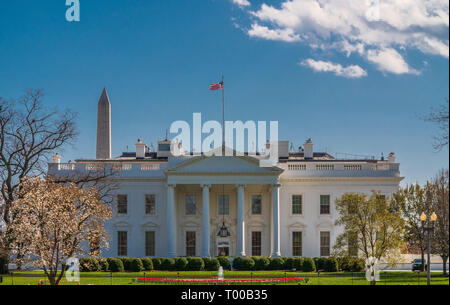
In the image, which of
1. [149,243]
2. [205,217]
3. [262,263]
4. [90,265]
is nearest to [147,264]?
[90,265]

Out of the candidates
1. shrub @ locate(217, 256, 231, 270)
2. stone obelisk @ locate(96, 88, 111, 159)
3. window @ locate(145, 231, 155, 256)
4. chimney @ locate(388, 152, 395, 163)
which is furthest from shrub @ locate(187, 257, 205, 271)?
stone obelisk @ locate(96, 88, 111, 159)

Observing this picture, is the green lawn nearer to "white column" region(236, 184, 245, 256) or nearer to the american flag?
"white column" region(236, 184, 245, 256)

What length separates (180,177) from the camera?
54031 mm

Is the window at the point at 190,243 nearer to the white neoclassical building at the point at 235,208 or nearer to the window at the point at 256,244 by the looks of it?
the white neoclassical building at the point at 235,208

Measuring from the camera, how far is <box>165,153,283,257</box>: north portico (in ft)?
176

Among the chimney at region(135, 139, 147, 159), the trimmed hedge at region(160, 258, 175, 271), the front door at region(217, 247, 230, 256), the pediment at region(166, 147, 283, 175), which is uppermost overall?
the chimney at region(135, 139, 147, 159)

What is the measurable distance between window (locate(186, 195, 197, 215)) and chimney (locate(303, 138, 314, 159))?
1354 cm

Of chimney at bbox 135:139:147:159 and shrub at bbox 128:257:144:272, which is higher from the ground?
chimney at bbox 135:139:147:159

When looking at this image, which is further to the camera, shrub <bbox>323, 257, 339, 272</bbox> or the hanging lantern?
the hanging lantern

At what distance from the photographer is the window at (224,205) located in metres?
57.5

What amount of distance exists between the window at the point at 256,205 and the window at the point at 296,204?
3.20 m

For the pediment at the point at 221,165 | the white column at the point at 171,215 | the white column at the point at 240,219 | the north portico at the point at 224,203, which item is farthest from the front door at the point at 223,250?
the pediment at the point at 221,165

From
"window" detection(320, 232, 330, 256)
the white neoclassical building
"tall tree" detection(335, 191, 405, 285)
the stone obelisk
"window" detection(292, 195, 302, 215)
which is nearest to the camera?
"tall tree" detection(335, 191, 405, 285)
